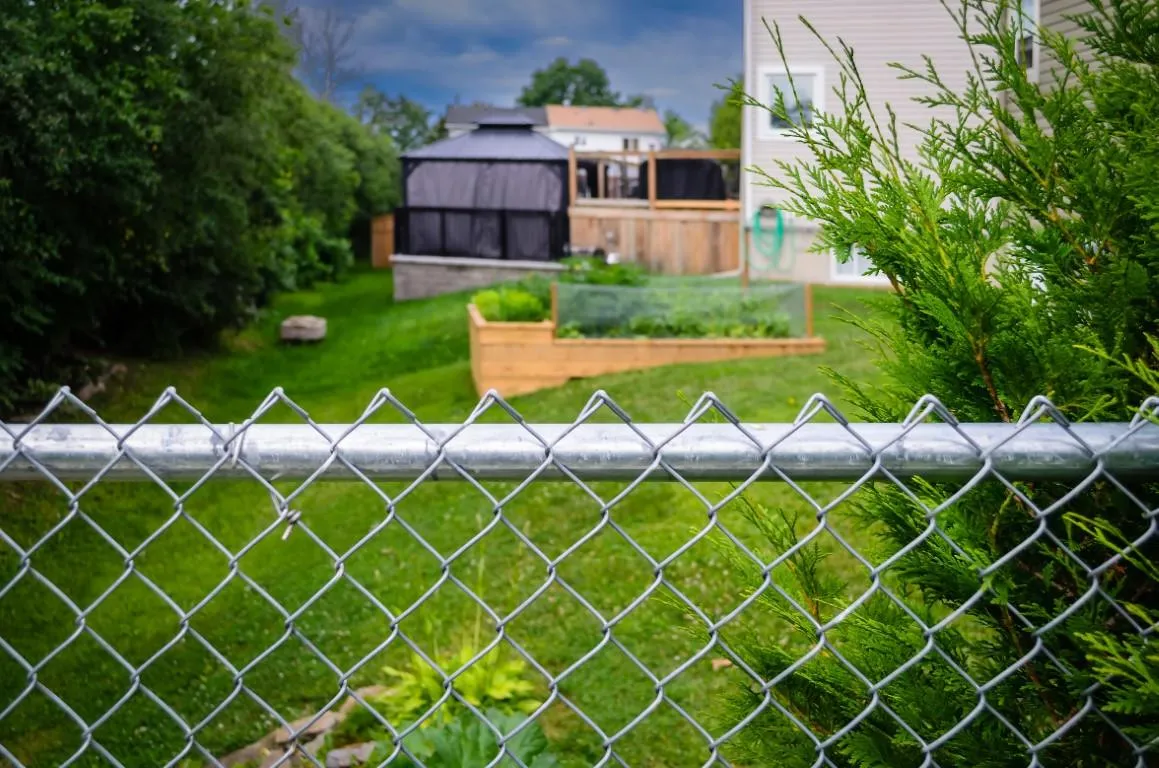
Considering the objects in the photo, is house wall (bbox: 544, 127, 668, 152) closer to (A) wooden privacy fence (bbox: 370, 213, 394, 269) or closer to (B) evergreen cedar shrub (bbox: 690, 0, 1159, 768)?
(A) wooden privacy fence (bbox: 370, 213, 394, 269)

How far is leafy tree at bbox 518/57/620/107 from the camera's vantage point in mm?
66375

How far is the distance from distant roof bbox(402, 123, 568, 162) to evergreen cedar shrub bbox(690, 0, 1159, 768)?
69.8 feet

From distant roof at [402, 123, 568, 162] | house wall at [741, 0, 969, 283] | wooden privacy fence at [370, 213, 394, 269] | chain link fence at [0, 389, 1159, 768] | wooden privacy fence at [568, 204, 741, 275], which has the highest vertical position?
house wall at [741, 0, 969, 283]

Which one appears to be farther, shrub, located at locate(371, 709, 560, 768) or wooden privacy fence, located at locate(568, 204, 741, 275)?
wooden privacy fence, located at locate(568, 204, 741, 275)

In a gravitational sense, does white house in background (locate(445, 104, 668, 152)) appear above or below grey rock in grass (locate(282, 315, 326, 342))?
above

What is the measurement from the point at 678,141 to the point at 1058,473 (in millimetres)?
54332

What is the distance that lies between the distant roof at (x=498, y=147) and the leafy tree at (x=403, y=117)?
54.1 ft

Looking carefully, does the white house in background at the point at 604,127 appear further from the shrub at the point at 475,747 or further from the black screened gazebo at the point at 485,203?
the shrub at the point at 475,747

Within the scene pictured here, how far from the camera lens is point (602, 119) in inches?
2379

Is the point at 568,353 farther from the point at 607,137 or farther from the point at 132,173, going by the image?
the point at 607,137

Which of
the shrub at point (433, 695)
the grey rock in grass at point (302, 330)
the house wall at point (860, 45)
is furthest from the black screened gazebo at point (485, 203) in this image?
the shrub at point (433, 695)

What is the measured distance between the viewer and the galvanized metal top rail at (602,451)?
4.19 feet

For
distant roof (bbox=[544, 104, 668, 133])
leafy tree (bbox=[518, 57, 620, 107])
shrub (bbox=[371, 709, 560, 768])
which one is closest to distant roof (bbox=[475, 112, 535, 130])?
shrub (bbox=[371, 709, 560, 768])

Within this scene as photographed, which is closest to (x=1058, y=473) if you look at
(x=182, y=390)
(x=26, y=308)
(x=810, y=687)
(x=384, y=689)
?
(x=810, y=687)
